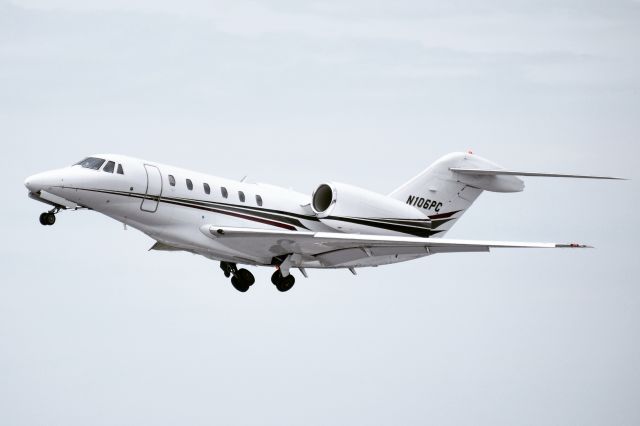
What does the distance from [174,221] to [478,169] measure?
9815 millimetres

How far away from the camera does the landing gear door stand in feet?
99.9

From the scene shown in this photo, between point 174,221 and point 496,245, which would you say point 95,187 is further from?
point 496,245

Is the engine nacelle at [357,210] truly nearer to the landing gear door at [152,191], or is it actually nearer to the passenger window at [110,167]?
the landing gear door at [152,191]

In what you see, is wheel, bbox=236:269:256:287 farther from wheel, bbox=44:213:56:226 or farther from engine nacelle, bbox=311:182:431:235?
wheel, bbox=44:213:56:226

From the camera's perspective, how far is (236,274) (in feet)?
111

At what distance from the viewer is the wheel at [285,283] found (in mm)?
32656

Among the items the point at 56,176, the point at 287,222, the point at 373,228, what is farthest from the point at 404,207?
the point at 56,176

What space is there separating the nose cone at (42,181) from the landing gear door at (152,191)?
2.20 m

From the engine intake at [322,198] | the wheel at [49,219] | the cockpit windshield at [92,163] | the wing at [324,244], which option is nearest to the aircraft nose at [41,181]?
the wheel at [49,219]

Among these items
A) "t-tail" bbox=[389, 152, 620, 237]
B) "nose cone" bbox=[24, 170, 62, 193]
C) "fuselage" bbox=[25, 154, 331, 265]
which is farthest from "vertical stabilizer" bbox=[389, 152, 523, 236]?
"nose cone" bbox=[24, 170, 62, 193]

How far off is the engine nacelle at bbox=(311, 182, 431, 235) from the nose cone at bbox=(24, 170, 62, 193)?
7.35 metres

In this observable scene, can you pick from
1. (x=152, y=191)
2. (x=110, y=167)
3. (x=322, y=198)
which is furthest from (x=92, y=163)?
(x=322, y=198)

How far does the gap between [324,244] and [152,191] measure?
4.72 m

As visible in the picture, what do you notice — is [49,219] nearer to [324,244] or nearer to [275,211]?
[275,211]
